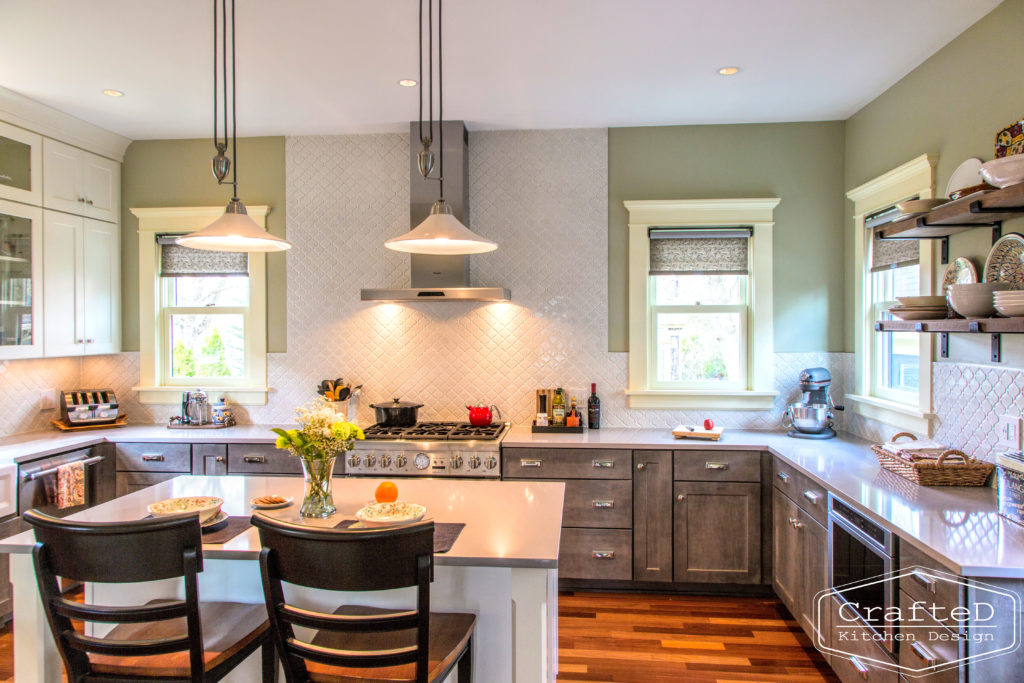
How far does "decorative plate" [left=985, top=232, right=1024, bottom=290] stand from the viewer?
8.27 ft

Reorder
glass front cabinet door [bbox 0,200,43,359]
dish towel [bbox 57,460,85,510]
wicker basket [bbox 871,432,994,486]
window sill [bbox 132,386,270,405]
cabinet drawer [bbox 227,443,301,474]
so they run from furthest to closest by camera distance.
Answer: window sill [bbox 132,386,270,405]
cabinet drawer [bbox 227,443,301,474]
glass front cabinet door [bbox 0,200,43,359]
dish towel [bbox 57,460,85,510]
wicker basket [bbox 871,432,994,486]

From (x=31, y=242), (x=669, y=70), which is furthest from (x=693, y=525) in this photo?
(x=31, y=242)

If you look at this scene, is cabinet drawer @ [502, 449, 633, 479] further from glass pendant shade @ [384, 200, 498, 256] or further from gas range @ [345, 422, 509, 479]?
glass pendant shade @ [384, 200, 498, 256]

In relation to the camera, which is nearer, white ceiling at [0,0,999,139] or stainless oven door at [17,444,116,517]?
white ceiling at [0,0,999,139]

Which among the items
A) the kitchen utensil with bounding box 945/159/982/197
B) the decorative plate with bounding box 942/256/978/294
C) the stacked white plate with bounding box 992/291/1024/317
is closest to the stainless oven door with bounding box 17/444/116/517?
the stacked white plate with bounding box 992/291/1024/317

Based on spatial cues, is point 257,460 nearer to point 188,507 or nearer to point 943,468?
point 188,507

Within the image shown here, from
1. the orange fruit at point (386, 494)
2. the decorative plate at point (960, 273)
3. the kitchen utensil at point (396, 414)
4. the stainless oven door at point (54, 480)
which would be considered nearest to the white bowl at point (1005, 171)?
the decorative plate at point (960, 273)

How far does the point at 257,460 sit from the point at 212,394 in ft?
3.05

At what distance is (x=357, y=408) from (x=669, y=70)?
2967mm

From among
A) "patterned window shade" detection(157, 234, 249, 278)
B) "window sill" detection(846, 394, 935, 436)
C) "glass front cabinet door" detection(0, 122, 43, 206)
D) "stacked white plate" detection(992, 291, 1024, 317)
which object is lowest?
"window sill" detection(846, 394, 935, 436)

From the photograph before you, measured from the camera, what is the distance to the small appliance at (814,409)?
3967 millimetres

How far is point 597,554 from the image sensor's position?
387cm

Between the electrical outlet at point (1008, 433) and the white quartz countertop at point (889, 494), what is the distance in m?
0.19

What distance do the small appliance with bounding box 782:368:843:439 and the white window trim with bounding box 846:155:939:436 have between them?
192 millimetres
